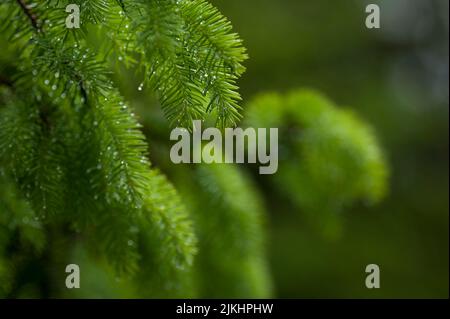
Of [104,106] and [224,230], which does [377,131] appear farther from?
[104,106]

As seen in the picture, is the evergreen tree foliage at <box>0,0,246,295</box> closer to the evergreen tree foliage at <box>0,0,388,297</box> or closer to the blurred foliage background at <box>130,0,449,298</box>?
the evergreen tree foliage at <box>0,0,388,297</box>

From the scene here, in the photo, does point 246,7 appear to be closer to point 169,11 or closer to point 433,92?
point 433,92

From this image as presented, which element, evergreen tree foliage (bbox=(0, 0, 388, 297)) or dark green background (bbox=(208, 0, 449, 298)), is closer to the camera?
evergreen tree foliage (bbox=(0, 0, 388, 297))

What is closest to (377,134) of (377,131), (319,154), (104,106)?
(377,131)

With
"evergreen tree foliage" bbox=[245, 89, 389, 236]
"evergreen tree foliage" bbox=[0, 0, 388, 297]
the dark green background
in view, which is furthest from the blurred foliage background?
"evergreen tree foliage" bbox=[0, 0, 388, 297]

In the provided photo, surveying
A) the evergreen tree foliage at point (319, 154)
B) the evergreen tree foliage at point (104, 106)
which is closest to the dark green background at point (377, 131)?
the evergreen tree foliage at point (319, 154)

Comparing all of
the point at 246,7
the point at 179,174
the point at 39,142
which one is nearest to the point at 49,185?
the point at 39,142
